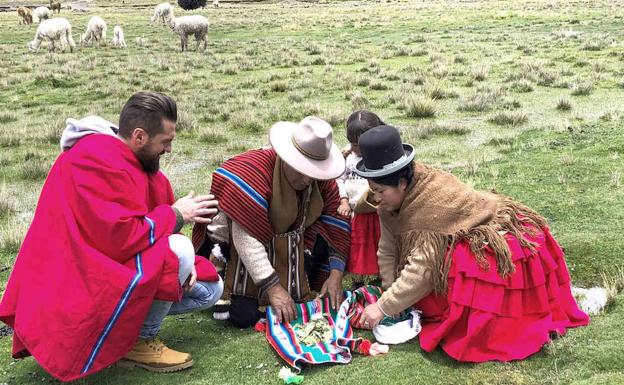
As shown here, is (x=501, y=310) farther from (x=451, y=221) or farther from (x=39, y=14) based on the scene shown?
(x=39, y=14)

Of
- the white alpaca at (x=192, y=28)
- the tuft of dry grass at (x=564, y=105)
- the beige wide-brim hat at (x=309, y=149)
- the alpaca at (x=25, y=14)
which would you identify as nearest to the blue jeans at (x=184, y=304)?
the beige wide-brim hat at (x=309, y=149)

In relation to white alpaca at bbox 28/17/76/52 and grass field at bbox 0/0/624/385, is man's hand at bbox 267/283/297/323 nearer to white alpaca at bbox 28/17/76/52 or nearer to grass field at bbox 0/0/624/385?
grass field at bbox 0/0/624/385

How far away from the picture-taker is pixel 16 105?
1377 cm

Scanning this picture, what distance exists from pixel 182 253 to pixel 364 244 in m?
1.66

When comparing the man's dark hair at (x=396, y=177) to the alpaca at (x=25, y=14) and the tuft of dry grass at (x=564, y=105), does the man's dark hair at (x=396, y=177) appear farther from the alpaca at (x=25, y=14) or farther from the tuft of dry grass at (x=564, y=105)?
the alpaca at (x=25, y=14)

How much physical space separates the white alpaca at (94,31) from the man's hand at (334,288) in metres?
28.7

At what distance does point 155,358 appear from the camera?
11.3 ft

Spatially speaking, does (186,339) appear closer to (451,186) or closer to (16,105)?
(451,186)

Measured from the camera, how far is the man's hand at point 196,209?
3.46 metres

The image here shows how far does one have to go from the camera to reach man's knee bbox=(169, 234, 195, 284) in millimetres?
3234

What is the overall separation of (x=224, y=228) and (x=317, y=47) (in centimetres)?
1999

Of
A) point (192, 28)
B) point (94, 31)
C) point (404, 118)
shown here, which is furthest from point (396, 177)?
point (94, 31)

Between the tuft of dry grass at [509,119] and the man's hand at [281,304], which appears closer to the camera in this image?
the man's hand at [281,304]

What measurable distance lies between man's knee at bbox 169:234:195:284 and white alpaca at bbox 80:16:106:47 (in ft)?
95.3
